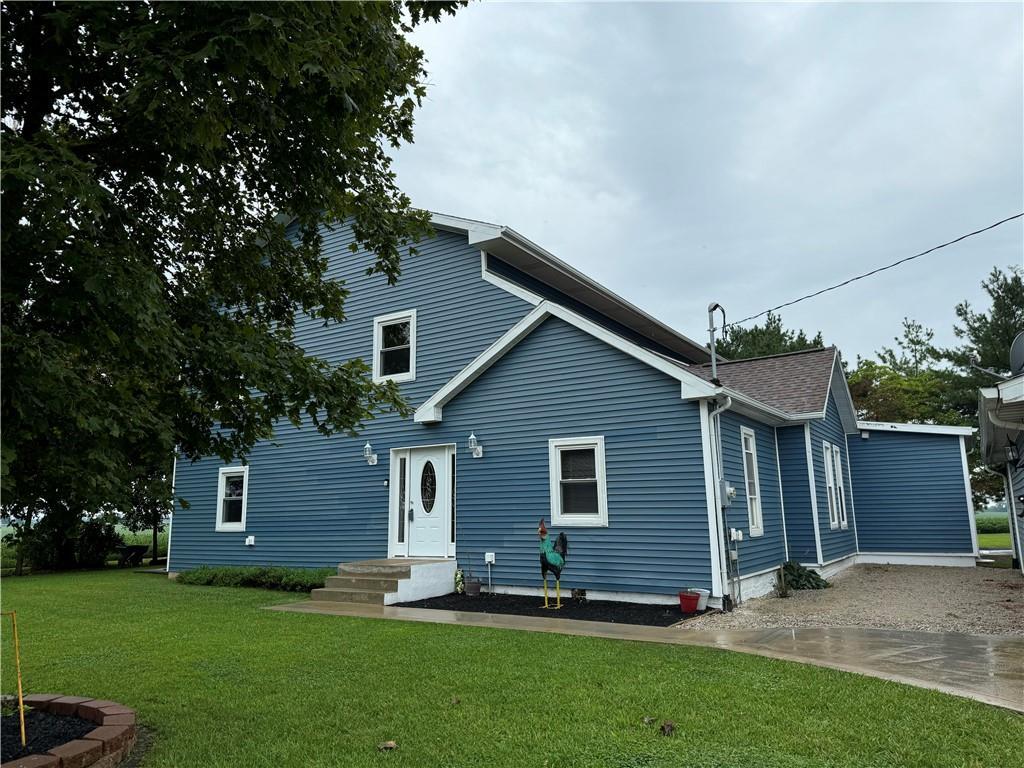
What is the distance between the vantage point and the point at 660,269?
25.2 meters

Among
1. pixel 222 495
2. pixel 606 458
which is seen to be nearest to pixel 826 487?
pixel 606 458

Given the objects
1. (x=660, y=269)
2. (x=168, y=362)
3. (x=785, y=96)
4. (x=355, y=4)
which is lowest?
(x=168, y=362)

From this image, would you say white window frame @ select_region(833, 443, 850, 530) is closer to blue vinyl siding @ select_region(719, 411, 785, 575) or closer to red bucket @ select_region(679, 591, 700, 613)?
blue vinyl siding @ select_region(719, 411, 785, 575)

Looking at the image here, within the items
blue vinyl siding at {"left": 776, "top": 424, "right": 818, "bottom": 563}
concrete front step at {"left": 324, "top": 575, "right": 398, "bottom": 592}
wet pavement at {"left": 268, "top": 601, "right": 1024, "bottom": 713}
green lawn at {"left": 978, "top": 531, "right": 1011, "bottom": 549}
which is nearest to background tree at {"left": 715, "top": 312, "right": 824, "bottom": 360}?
green lawn at {"left": 978, "top": 531, "right": 1011, "bottom": 549}

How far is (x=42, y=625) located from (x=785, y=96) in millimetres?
13336

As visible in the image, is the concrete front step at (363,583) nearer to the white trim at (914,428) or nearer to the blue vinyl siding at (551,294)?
A: the blue vinyl siding at (551,294)

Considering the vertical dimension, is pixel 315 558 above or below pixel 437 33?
below

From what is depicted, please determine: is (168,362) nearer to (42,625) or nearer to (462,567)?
(42,625)

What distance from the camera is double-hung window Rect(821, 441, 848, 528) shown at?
46.3 feet

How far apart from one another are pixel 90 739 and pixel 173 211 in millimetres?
3260

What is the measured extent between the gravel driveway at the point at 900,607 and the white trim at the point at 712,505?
55 cm

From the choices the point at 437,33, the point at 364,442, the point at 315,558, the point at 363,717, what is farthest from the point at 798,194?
the point at 363,717

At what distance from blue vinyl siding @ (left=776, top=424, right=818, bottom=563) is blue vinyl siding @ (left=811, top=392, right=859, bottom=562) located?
381 mm

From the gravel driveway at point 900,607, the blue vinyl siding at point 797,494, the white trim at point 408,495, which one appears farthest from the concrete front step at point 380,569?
the blue vinyl siding at point 797,494
